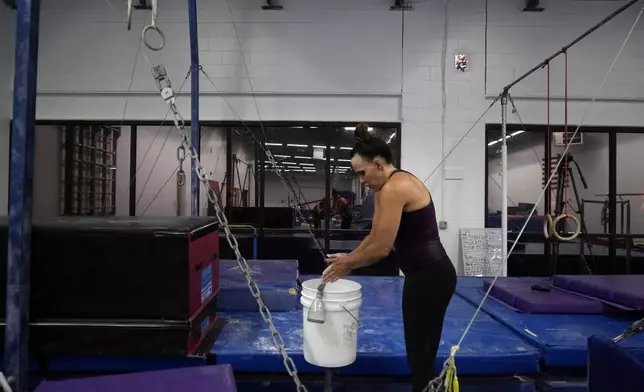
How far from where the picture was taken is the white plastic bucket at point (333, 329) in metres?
1.78

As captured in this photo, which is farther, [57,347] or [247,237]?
[247,237]

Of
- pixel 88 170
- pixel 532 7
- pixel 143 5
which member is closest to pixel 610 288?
pixel 532 7

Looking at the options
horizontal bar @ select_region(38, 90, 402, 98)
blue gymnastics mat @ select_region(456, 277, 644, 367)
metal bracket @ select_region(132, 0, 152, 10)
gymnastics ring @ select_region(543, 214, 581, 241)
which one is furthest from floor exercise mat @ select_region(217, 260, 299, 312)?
metal bracket @ select_region(132, 0, 152, 10)

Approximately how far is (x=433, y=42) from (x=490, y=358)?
4.18 m

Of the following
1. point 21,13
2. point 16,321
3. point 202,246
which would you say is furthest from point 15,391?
point 21,13

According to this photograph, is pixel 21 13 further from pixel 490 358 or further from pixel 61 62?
pixel 61 62

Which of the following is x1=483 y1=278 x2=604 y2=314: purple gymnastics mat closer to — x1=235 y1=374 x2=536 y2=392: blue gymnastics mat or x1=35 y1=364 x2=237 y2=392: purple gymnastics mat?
x1=235 y1=374 x2=536 y2=392: blue gymnastics mat

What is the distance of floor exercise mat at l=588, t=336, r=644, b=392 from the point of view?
1.30 meters

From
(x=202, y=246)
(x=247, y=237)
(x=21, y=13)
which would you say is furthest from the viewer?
(x=247, y=237)

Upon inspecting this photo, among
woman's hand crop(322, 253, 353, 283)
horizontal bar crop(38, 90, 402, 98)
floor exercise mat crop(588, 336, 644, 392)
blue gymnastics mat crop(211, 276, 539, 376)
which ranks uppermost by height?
horizontal bar crop(38, 90, 402, 98)

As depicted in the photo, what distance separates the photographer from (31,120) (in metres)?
1.50

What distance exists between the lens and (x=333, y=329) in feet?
5.89

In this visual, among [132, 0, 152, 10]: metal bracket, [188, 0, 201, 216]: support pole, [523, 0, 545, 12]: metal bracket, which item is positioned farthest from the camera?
[132, 0, 152, 10]: metal bracket

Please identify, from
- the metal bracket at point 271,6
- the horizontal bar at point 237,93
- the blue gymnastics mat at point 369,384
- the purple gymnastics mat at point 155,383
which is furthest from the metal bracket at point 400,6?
the purple gymnastics mat at point 155,383
